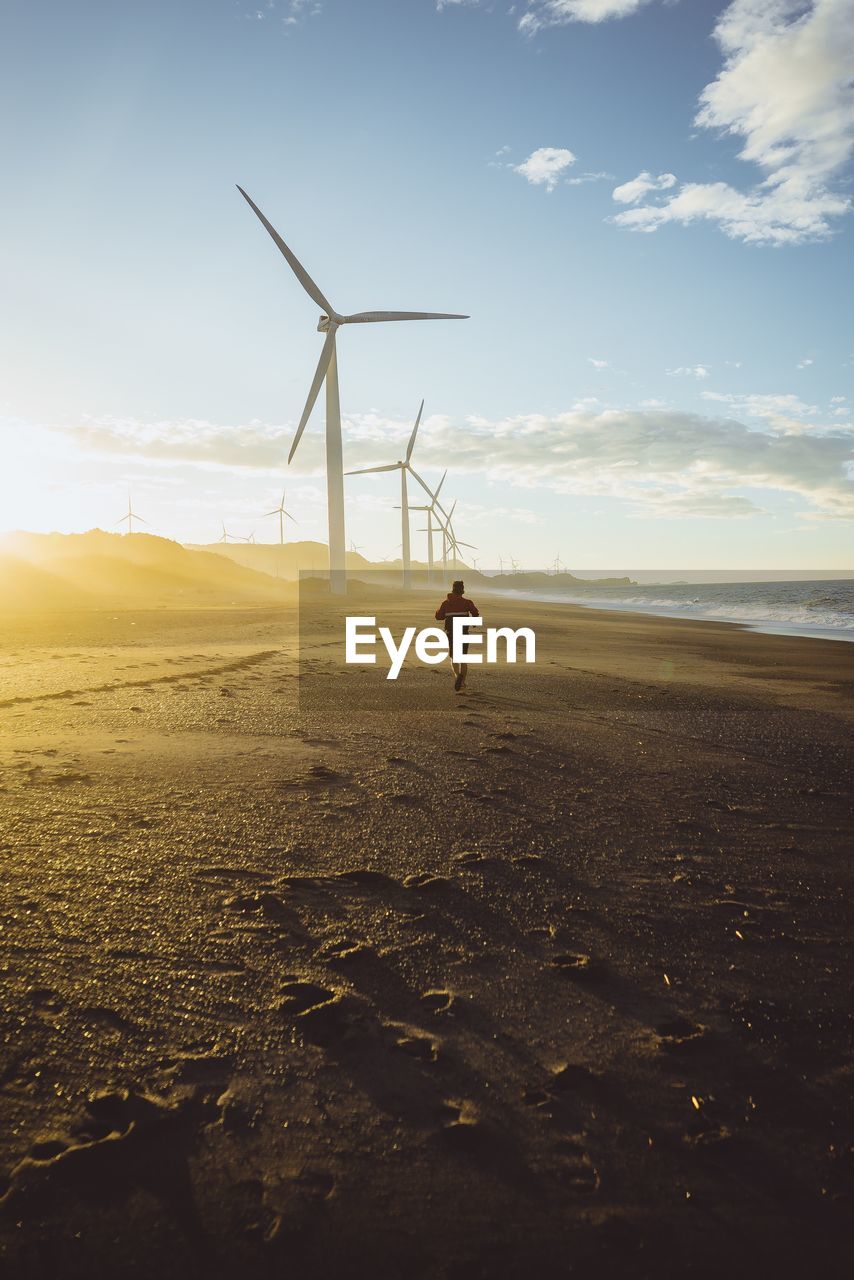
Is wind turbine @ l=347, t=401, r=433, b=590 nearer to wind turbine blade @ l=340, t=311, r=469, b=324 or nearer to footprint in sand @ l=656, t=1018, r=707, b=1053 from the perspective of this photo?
wind turbine blade @ l=340, t=311, r=469, b=324

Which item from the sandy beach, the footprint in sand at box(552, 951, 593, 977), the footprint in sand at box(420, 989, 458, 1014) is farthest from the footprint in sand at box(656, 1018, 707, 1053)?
the footprint in sand at box(420, 989, 458, 1014)

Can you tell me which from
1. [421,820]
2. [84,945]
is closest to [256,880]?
[84,945]

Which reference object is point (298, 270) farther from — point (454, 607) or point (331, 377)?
point (454, 607)

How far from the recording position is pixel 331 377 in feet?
177

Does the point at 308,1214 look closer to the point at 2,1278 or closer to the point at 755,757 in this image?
the point at 2,1278

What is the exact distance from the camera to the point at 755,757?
31.3 ft

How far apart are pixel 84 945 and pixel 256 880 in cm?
129

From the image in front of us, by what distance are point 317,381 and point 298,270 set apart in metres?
7.05

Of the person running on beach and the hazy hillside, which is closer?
the person running on beach

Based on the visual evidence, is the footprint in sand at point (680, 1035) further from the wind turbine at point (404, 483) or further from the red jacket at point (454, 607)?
the wind turbine at point (404, 483)

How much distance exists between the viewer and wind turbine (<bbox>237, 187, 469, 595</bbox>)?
159ft

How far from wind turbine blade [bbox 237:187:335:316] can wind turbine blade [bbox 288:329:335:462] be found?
194 cm

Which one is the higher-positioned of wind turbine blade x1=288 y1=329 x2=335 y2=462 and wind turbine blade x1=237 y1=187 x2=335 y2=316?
wind turbine blade x1=237 y1=187 x2=335 y2=316

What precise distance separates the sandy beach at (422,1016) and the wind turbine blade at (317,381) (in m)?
43.3
